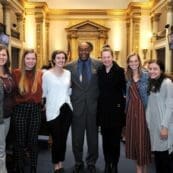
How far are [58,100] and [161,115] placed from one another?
151 centimetres

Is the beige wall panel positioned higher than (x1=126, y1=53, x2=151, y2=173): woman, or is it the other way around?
the beige wall panel

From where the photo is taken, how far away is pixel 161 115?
4215 millimetres

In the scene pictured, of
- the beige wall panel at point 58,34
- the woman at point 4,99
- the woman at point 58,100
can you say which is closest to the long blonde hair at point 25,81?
the woman at point 4,99

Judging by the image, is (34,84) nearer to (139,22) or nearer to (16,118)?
(16,118)

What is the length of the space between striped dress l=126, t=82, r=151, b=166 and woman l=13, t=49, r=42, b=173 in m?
1.22

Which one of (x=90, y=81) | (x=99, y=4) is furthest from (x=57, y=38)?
(x=90, y=81)

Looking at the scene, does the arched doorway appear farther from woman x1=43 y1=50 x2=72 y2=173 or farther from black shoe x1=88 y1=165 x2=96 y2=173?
woman x1=43 y1=50 x2=72 y2=173

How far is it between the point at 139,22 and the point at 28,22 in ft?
20.3

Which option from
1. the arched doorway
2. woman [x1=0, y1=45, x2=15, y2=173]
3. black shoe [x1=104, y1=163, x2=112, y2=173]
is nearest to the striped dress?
black shoe [x1=104, y1=163, x2=112, y2=173]

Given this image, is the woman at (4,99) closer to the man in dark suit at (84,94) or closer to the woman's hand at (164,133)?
the man in dark suit at (84,94)

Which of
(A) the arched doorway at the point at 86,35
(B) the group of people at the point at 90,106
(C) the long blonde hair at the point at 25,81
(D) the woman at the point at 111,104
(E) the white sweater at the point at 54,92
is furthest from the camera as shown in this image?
(A) the arched doorway at the point at 86,35

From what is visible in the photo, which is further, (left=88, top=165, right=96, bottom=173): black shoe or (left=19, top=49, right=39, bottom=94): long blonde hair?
(left=88, top=165, right=96, bottom=173): black shoe

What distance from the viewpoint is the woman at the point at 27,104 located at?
456 centimetres

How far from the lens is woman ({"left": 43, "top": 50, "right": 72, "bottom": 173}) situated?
4.96 meters
